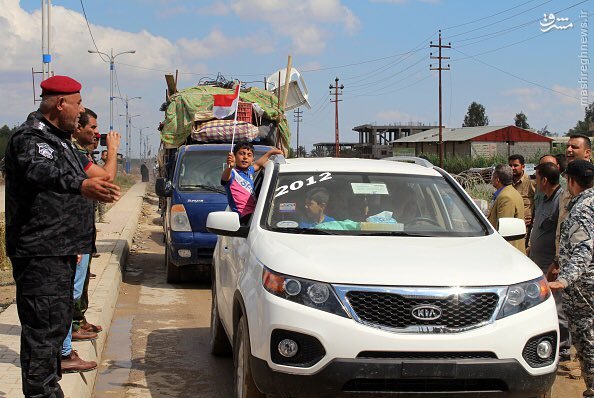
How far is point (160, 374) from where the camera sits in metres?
6.93

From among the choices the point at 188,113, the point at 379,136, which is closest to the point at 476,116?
the point at 379,136

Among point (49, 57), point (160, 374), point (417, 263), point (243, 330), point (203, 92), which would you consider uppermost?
point (49, 57)

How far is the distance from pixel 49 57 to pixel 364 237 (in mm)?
13370

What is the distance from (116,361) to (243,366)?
2.72 metres

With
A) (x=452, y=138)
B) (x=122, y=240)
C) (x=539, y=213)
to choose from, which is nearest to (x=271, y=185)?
(x=539, y=213)

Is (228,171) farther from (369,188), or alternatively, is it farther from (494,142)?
(494,142)

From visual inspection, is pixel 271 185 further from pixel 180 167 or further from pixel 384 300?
pixel 180 167

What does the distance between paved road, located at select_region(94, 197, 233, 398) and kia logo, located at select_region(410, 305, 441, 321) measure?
92.2 inches

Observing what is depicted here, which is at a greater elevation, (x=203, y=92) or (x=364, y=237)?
(x=203, y=92)

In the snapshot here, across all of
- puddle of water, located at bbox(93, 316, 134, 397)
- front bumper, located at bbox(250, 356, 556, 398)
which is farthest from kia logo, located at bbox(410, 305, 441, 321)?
puddle of water, located at bbox(93, 316, 134, 397)

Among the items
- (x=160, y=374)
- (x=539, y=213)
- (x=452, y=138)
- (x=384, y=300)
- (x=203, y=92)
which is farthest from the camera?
(x=452, y=138)

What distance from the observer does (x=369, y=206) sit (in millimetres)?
5844

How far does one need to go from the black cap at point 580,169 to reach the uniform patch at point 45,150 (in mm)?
3303

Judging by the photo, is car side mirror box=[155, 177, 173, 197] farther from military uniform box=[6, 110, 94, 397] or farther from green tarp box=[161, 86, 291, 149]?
military uniform box=[6, 110, 94, 397]
